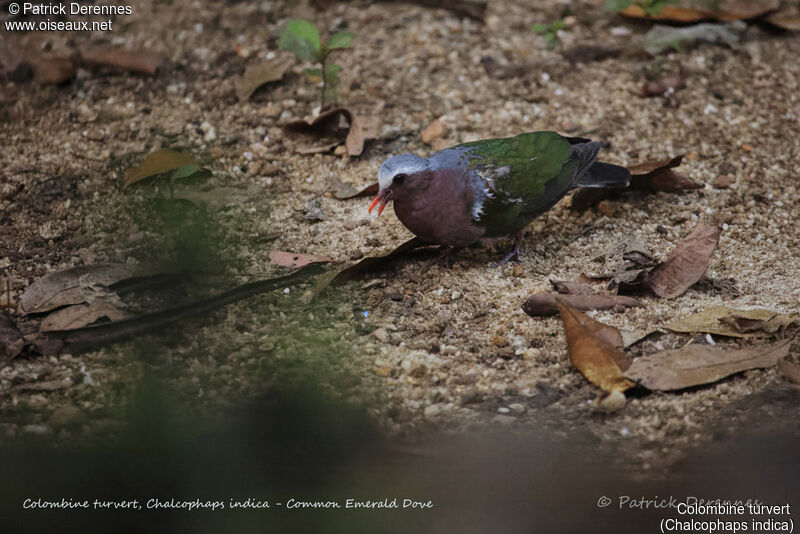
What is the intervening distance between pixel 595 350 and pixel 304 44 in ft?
8.49

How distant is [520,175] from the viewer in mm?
3902

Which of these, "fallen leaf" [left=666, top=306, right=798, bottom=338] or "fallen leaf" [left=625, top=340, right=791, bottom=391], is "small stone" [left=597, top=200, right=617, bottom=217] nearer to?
"fallen leaf" [left=666, top=306, right=798, bottom=338]

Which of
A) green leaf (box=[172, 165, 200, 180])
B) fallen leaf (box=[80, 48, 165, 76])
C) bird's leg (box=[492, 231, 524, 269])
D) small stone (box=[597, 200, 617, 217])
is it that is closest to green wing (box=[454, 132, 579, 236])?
bird's leg (box=[492, 231, 524, 269])

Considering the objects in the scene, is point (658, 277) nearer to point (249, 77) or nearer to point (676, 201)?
point (676, 201)

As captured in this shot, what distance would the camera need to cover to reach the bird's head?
3695 mm

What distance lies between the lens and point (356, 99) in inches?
199

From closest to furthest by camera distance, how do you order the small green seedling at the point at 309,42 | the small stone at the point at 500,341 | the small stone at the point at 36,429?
the small stone at the point at 36,429 → the small stone at the point at 500,341 → the small green seedling at the point at 309,42

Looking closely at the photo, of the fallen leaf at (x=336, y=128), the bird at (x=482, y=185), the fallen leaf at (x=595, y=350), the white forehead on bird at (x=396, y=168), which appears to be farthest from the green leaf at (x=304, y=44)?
the fallen leaf at (x=595, y=350)

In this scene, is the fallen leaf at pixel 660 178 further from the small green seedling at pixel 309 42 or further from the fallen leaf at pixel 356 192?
the small green seedling at pixel 309 42

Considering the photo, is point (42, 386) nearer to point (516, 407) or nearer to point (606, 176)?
point (516, 407)

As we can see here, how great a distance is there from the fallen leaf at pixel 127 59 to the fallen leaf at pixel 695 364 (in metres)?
3.60

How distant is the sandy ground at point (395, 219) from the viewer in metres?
2.98

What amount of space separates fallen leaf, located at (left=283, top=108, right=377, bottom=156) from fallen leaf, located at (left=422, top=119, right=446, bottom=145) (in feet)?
0.98

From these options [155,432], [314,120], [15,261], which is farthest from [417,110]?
[155,432]
